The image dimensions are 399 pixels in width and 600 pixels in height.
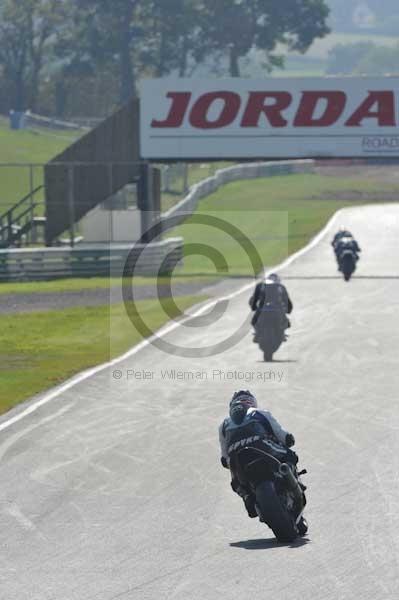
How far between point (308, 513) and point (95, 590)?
3.40 meters

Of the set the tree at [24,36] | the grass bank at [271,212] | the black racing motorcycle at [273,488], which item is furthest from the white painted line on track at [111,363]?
the tree at [24,36]

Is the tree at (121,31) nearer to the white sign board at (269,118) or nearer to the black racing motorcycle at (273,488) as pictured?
the white sign board at (269,118)

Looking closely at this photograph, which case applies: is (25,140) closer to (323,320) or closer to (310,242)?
(310,242)

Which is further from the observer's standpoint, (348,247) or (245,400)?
(348,247)

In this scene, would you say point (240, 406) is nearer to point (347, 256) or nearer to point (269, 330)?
point (269, 330)

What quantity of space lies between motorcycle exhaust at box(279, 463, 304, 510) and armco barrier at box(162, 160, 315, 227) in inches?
1835

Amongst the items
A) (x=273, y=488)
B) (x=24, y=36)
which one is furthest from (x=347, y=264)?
(x=24, y=36)

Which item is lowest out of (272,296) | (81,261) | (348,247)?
(81,261)

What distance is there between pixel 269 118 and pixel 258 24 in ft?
255

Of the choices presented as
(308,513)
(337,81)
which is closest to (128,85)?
(337,81)

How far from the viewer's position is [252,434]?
1259 centimetres

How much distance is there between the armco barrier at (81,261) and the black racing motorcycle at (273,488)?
30.5m

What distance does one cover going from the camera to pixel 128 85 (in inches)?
4852

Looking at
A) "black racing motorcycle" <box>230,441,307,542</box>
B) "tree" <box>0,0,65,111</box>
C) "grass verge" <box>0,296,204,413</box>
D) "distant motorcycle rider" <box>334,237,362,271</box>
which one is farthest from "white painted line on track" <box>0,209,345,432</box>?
"tree" <box>0,0,65,111</box>
